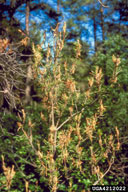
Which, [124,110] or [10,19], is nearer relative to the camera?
[124,110]

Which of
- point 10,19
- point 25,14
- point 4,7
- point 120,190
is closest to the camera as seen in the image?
point 120,190

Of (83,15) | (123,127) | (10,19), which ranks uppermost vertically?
(83,15)

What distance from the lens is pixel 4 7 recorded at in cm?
608

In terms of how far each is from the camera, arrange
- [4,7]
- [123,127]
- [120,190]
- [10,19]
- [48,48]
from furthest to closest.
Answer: [10,19]
[4,7]
[123,127]
[120,190]
[48,48]

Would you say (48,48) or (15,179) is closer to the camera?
(48,48)

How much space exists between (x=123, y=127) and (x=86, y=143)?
3.97ft

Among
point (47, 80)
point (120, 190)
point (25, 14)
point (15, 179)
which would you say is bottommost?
point (120, 190)

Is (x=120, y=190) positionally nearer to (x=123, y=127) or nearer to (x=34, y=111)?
A: (x=123, y=127)

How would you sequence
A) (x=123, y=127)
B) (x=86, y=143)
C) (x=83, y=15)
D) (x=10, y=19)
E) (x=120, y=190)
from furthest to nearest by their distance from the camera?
(x=83, y=15) → (x=10, y=19) → (x=123, y=127) → (x=86, y=143) → (x=120, y=190)

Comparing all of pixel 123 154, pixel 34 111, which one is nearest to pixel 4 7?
pixel 34 111

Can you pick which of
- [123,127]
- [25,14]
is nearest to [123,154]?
[123,127]

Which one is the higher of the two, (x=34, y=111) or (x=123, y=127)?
(x=34, y=111)

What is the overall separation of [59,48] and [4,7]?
4786mm

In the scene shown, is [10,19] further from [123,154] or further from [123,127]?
[123,154]
